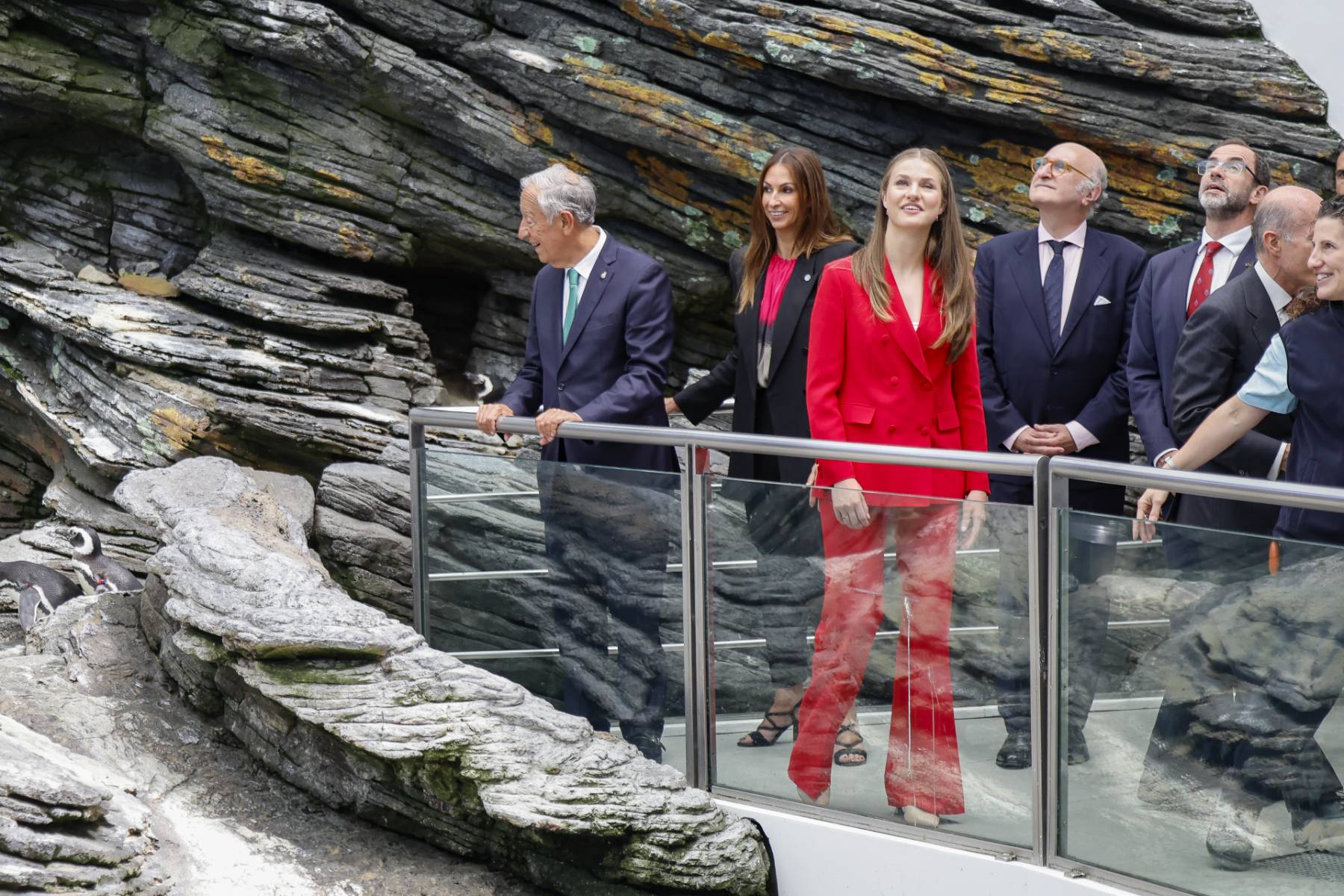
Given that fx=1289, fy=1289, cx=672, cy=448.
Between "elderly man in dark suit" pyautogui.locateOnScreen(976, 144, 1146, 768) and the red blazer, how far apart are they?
961 mm

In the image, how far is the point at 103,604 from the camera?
5.41 metres

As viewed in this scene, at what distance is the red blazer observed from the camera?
12.8 ft

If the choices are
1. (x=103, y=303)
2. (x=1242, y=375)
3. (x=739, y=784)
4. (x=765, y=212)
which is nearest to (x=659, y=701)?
(x=739, y=784)

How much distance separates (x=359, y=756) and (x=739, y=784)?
48.0 inches

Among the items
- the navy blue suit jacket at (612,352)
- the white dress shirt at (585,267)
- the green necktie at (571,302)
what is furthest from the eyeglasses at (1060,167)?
the green necktie at (571,302)

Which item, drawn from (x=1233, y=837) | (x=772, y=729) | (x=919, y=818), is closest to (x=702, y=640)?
(x=772, y=729)

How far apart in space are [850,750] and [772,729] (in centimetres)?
28

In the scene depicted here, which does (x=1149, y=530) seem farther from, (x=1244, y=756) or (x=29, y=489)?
(x=29, y=489)

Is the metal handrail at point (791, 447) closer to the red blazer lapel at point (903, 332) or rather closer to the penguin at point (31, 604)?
the red blazer lapel at point (903, 332)

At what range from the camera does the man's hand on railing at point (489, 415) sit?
4.61m

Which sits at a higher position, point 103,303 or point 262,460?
point 103,303

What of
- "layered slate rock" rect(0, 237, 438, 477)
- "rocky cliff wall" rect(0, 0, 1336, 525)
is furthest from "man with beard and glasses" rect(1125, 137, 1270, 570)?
"layered slate rock" rect(0, 237, 438, 477)

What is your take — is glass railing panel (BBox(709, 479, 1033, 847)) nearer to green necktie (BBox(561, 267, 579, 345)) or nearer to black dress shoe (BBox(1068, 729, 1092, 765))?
black dress shoe (BBox(1068, 729, 1092, 765))

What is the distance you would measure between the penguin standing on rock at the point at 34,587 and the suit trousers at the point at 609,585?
146 inches
